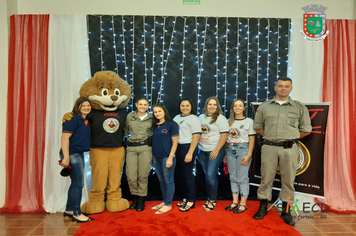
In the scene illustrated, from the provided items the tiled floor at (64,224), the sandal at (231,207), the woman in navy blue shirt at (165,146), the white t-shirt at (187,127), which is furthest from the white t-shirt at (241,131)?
the tiled floor at (64,224)

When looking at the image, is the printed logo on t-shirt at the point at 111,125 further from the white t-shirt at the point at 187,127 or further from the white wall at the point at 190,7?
the white wall at the point at 190,7

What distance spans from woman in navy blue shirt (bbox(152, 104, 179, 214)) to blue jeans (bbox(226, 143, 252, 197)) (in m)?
0.67

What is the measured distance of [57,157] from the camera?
2965 mm

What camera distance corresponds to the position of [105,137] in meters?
2.71

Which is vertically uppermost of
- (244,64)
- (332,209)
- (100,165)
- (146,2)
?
(146,2)

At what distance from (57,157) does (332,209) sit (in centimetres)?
348

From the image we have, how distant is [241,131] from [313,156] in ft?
3.00

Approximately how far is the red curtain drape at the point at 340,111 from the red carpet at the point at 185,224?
3.11 feet

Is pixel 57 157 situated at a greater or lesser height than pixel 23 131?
lesser

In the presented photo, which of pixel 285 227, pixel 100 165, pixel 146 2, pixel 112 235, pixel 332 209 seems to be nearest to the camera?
pixel 112 235

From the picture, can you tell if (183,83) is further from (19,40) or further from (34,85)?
(19,40)

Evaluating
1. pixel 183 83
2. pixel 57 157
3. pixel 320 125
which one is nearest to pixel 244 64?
pixel 183 83

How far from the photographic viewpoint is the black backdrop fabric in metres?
3.21

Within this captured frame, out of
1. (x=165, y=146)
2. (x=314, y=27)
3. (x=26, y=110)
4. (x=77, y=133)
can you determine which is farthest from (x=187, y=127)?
(x=314, y=27)
